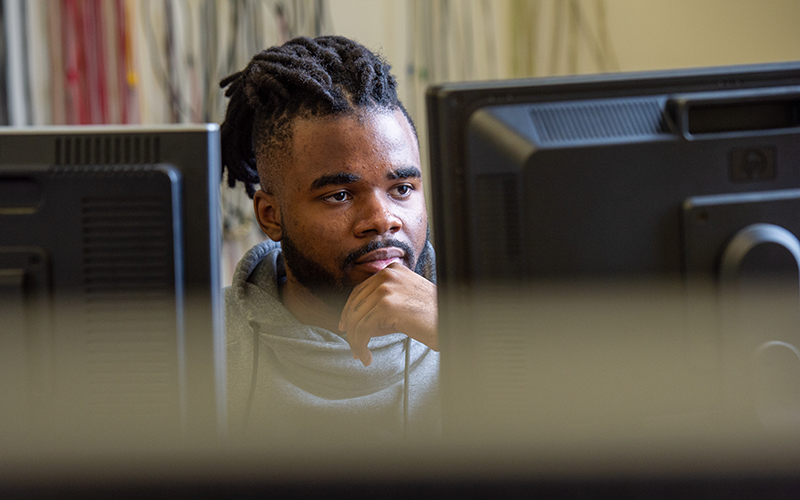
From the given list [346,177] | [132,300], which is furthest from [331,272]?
[132,300]

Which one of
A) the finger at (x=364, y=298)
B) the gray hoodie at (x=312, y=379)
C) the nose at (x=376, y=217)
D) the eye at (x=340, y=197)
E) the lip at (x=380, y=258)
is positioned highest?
the eye at (x=340, y=197)

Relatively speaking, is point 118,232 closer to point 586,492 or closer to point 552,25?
point 586,492

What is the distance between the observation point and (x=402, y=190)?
1.21 m

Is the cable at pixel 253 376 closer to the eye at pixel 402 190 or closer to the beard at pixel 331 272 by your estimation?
the beard at pixel 331 272

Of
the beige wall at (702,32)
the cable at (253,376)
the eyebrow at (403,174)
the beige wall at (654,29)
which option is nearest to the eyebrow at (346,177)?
the eyebrow at (403,174)

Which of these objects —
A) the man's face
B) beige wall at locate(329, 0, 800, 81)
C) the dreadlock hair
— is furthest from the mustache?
beige wall at locate(329, 0, 800, 81)

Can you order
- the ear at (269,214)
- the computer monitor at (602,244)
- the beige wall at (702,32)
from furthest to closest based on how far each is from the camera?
the beige wall at (702,32)
the ear at (269,214)
the computer monitor at (602,244)

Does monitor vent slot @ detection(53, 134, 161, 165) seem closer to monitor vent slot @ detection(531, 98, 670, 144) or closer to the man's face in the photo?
monitor vent slot @ detection(531, 98, 670, 144)

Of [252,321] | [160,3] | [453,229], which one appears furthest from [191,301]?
[160,3]

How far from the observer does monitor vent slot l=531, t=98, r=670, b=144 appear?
1.79 feet

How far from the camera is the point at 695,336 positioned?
539mm

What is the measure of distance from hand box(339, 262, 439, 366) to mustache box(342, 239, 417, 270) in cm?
12

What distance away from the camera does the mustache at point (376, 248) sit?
119cm

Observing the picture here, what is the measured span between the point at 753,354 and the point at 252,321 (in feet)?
3.13
